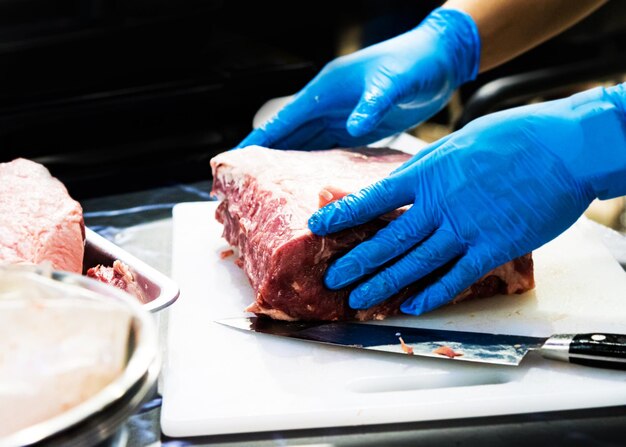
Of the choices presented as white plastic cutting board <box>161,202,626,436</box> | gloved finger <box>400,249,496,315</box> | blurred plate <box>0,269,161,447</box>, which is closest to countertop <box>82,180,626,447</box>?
white plastic cutting board <box>161,202,626,436</box>

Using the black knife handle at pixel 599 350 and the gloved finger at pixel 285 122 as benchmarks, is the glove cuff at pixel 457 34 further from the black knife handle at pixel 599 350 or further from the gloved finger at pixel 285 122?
the black knife handle at pixel 599 350

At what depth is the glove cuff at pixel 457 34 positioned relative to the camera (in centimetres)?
225

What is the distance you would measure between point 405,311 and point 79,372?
810mm

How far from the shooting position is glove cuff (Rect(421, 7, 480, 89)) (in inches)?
88.7

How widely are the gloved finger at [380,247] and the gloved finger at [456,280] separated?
0.30ft

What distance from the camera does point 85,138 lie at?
268 centimetres

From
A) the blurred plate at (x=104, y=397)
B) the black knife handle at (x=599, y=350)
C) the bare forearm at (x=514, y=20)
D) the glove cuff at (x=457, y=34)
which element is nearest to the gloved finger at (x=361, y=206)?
the black knife handle at (x=599, y=350)

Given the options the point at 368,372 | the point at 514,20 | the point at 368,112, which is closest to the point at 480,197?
the point at 368,372

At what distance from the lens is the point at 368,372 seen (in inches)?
56.4

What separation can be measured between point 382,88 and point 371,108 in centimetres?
10

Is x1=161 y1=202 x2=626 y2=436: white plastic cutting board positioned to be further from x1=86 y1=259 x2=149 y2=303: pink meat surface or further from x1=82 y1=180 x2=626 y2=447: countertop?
x1=86 y1=259 x2=149 y2=303: pink meat surface

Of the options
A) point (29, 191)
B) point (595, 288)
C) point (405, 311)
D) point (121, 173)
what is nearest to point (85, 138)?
point (121, 173)

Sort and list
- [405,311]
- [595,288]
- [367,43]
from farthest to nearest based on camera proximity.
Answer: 1. [367,43]
2. [595,288]
3. [405,311]

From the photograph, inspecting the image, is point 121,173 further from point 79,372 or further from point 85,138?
point 79,372
